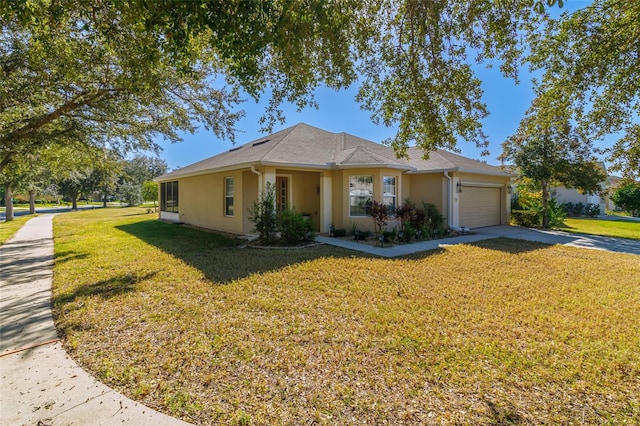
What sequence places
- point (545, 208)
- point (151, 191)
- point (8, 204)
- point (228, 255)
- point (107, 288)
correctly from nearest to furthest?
point (107, 288) → point (228, 255) → point (545, 208) → point (8, 204) → point (151, 191)

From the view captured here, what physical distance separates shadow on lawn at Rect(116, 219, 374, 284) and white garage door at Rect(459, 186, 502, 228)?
825 cm

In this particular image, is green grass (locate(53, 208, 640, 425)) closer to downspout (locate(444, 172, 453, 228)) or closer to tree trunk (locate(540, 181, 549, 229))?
downspout (locate(444, 172, 453, 228))

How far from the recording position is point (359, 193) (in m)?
12.0

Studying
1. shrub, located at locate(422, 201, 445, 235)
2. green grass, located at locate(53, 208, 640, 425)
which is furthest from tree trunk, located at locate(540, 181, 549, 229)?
green grass, located at locate(53, 208, 640, 425)

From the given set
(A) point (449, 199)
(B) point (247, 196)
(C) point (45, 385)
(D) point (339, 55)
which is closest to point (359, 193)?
(B) point (247, 196)

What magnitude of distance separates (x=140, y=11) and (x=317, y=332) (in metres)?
4.59

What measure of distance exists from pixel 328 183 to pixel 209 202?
595 centimetres

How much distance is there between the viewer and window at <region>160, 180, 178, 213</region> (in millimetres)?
18453

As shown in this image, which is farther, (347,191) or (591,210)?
(591,210)

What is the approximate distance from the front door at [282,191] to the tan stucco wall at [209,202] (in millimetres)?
1521

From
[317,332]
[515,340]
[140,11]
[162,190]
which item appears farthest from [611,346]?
[162,190]

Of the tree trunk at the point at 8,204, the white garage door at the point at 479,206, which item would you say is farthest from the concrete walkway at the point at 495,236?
the tree trunk at the point at 8,204

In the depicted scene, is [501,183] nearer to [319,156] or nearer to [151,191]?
[319,156]

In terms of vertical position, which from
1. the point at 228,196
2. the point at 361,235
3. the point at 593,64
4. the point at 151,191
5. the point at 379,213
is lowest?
the point at 361,235
